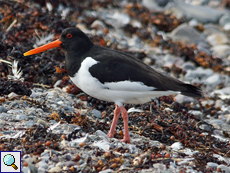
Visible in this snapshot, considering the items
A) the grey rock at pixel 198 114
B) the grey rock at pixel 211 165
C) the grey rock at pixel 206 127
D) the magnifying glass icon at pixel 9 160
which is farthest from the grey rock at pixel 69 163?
the grey rock at pixel 198 114

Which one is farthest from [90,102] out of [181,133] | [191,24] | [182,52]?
[191,24]

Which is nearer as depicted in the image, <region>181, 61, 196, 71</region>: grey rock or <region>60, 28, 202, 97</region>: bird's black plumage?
<region>60, 28, 202, 97</region>: bird's black plumage

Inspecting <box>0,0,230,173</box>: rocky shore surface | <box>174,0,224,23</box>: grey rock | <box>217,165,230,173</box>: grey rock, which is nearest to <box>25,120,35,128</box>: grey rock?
<box>0,0,230,173</box>: rocky shore surface

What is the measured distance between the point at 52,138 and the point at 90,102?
5.66ft

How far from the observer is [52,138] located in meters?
3.79

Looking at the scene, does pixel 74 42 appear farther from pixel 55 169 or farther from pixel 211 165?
pixel 211 165

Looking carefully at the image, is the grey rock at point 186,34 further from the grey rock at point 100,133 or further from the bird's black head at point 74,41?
the grey rock at point 100,133

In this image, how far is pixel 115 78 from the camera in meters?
4.27

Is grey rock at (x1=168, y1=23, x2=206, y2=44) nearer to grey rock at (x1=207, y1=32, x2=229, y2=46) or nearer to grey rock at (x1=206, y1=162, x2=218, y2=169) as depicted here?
grey rock at (x1=207, y1=32, x2=229, y2=46)

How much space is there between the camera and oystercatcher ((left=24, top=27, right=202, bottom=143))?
4.24m

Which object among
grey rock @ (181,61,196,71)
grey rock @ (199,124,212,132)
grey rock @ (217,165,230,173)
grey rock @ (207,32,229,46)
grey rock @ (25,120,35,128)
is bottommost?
grey rock @ (217,165,230,173)

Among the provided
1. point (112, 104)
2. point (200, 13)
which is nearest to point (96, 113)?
point (112, 104)

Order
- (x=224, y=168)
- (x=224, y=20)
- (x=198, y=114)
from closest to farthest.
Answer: (x=224, y=168) → (x=198, y=114) → (x=224, y=20)

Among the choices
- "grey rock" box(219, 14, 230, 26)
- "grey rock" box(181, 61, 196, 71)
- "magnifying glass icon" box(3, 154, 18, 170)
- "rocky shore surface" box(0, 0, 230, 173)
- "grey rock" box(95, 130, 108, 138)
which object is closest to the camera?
"magnifying glass icon" box(3, 154, 18, 170)
